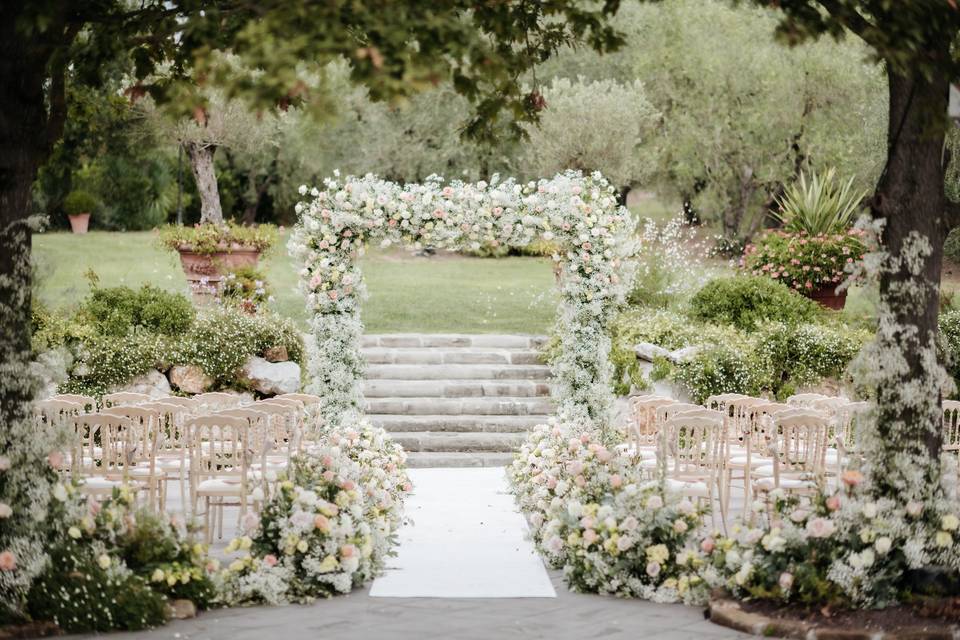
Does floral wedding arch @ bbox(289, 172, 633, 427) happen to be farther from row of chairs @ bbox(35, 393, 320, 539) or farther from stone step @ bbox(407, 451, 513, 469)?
row of chairs @ bbox(35, 393, 320, 539)

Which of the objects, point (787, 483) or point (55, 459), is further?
point (787, 483)

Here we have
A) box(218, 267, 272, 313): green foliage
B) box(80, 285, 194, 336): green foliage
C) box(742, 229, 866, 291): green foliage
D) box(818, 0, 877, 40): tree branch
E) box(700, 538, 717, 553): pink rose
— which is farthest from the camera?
box(742, 229, 866, 291): green foliage

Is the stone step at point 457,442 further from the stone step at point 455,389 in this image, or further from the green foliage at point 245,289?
the green foliage at point 245,289

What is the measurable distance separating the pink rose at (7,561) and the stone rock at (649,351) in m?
9.55

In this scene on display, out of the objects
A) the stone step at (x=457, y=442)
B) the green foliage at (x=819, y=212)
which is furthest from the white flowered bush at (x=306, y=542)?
the green foliage at (x=819, y=212)

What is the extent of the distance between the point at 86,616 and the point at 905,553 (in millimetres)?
4021

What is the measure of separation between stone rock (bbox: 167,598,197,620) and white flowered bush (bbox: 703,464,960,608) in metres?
2.75

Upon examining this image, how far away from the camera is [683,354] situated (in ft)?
47.1

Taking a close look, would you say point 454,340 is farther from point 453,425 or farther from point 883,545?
point 883,545

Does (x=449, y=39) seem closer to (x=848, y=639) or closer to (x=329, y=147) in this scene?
(x=848, y=639)

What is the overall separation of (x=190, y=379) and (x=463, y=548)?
648 cm

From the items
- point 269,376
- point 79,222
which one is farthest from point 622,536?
point 79,222

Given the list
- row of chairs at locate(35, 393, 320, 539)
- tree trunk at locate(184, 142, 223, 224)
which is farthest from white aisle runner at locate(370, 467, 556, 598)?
tree trunk at locate(184, 142, 223, 224)

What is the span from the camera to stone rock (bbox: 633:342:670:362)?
569 inches
